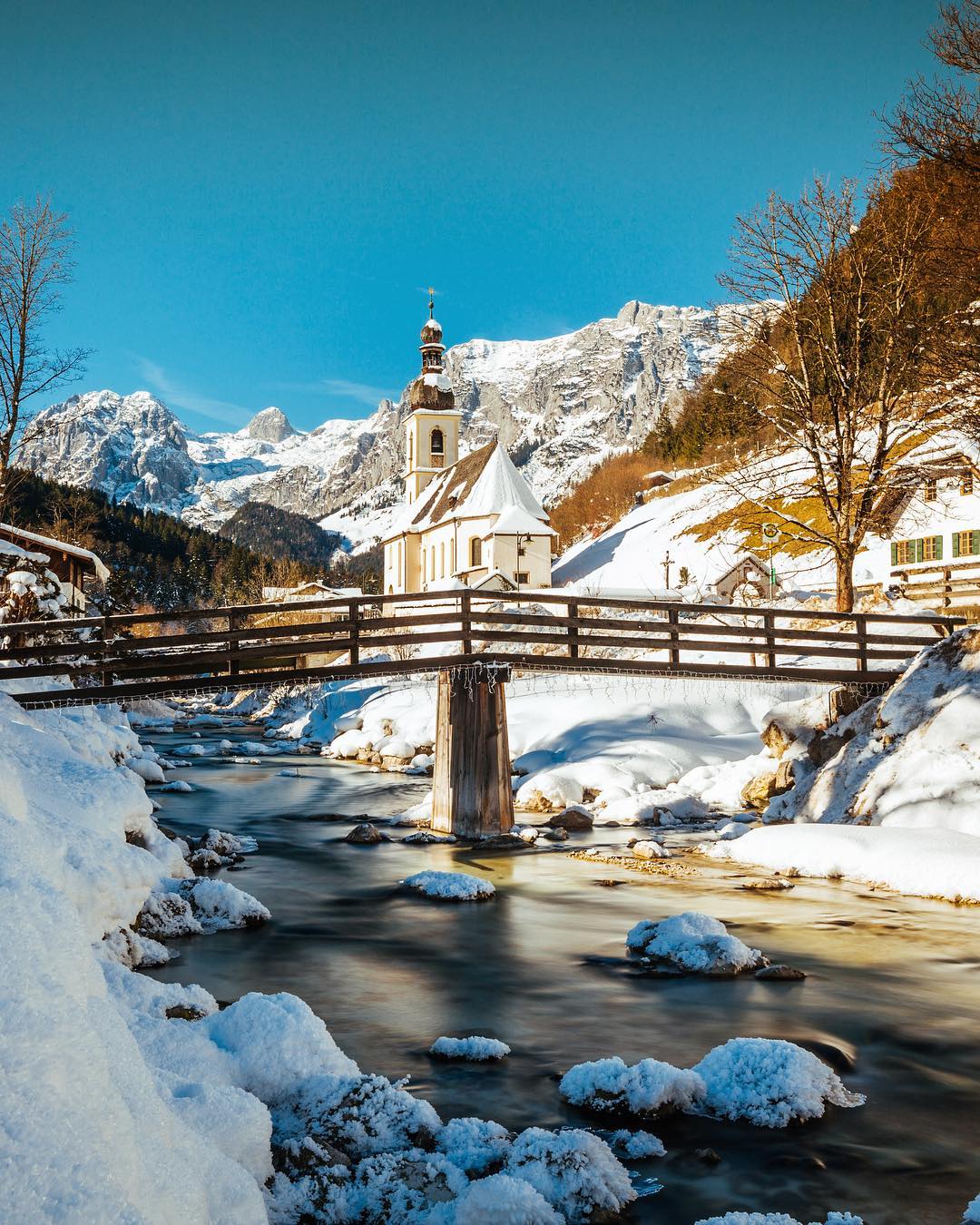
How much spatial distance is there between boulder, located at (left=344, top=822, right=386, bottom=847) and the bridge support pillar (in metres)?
1.44

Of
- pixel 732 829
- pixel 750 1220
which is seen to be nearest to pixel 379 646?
pixel 732 829

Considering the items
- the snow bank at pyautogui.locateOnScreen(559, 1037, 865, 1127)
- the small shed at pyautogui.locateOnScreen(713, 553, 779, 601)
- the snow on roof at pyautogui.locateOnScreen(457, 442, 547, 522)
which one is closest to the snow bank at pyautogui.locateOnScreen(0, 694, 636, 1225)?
the snow bank at pyautogui.locateOnScreen(559, 1037, 865, 1127)

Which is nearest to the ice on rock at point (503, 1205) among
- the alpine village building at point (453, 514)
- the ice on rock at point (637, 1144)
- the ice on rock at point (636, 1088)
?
the ice on rock at point (637, 1144)

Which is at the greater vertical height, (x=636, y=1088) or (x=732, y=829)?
(x=636, y=1088)

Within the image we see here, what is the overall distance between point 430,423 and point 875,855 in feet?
273

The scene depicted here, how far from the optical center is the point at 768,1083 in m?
6.29

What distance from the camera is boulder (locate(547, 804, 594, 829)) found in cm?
1857

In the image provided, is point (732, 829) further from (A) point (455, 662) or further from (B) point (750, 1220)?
(B) point (750, 1220)

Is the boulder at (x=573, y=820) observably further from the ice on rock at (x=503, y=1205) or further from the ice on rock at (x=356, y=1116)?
the ice on rock at (x=503, y=1205)

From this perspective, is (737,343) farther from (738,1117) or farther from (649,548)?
(649,548)

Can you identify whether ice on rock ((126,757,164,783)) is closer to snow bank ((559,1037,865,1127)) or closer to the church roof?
snow bank ((559,1037,865,1127))

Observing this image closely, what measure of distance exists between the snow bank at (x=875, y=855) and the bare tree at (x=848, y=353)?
6989 mm

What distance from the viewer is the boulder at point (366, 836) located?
1738cm

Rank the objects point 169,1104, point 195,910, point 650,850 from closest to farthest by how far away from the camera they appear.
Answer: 1. point 169,1104
2. point 195,910
3. point 650,850
